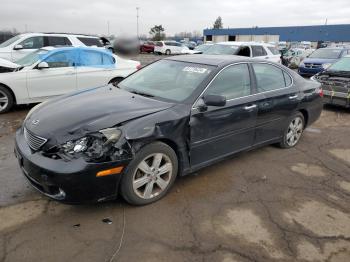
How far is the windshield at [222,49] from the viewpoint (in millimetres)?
11594

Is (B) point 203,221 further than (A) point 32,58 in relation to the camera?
No

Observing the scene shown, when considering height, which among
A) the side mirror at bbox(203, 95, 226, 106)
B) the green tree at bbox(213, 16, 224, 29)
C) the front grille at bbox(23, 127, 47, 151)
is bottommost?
the front grille at bbox(23, 127, 47, 151)

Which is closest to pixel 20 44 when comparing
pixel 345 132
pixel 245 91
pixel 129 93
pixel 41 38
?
pixel 41 38

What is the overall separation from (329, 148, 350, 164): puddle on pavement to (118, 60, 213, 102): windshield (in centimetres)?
288

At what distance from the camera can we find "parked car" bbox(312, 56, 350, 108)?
7.96 metres

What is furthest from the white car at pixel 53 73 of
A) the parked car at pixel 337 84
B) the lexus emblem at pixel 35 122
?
the parked car at pixel 337 84

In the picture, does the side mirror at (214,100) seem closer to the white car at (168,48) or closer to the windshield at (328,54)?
the windshield at (328,54)

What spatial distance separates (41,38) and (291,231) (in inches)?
446

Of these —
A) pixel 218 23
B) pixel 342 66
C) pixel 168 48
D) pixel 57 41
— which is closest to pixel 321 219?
pixel 342 66

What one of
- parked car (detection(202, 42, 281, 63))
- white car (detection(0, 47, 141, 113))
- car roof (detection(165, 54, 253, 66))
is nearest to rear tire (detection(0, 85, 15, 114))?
white car (detection(0, 47, 141, 113))

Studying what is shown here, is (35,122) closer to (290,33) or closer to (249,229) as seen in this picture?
(249,229)

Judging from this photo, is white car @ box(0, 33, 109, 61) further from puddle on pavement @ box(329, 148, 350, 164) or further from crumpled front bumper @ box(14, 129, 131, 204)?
puddle on pavement @ box(329, 148, 350, 164)

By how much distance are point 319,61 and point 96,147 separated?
559 inches

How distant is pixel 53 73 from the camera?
728cm
